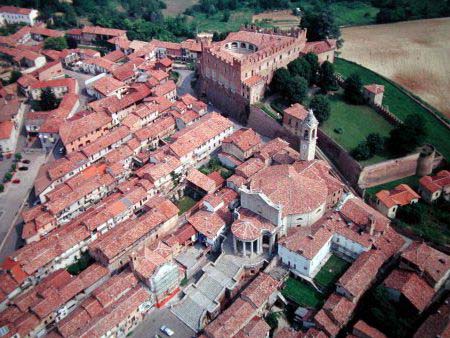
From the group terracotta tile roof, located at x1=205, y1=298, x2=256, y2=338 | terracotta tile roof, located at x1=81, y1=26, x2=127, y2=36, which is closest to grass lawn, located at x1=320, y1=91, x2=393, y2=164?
terracotta tile roof, located at x1=205, y1=298, x2=256, y2=338

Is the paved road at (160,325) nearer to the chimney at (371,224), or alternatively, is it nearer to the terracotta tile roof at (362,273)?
the terracotta tile roof at (362,273)

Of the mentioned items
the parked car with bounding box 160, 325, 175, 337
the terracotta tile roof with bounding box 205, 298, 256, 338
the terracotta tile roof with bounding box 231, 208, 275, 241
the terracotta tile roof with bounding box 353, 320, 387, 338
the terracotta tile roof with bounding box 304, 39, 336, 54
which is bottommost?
the parked car with bounding box 160, 325, 175, 337

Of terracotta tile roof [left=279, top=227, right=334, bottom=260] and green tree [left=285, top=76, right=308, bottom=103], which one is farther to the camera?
green tree [left=285, top=76, right=308, bottom=103]

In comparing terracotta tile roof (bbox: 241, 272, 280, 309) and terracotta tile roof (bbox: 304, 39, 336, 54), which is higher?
terracotta tile roof (bbox: 304, 39, 336, 54)

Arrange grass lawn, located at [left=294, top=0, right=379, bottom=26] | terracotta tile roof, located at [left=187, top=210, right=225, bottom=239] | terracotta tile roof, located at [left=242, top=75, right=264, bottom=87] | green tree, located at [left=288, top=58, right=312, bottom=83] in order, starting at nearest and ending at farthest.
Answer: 1. terracotta tile roof, located at [left=187, top=210, right=225, bottom=239]
2. terracotta tile roof, located at [left=242, top=75, right=264, bottom=87]
3. green tree, located at [left=288, top=58, right=312, bottom=83]
4. grass lawn, located at [left=294, top=0, right=379, bottom=26]

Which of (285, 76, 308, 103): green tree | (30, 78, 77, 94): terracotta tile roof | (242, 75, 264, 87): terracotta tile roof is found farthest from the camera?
(30, 78, 77, 94): terracotta tile roof

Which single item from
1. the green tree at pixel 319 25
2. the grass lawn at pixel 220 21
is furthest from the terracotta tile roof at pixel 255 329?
the grass lawn at pixel 220 21

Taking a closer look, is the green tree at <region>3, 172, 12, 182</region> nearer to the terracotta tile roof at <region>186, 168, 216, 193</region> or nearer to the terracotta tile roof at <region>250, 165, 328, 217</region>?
the terracotta tile roof at <region>186, 168, 216, 193</region>
